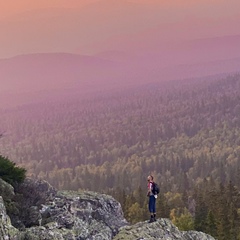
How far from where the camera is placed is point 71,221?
24062mm

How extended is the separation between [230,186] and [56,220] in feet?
208

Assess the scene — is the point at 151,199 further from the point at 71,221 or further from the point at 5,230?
the point at 5,230

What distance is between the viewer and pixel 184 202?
346 feet

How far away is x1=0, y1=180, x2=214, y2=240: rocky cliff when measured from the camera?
21381 mm

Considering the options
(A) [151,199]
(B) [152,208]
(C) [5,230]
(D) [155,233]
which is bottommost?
(D) [155,233]

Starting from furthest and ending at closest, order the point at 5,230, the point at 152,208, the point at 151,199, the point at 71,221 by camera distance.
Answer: the point at 151,199, the point at 152,208, the point at 71,221, the point at 5,230

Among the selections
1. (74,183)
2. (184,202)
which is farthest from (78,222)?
(74,183)

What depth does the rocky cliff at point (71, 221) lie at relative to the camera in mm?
21381

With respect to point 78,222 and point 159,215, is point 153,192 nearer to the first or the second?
point 78,222

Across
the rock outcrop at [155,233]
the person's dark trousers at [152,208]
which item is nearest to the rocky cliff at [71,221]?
the rock outcrop at [155,233]

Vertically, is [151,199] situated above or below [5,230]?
below

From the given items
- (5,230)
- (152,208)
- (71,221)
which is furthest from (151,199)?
(5,230)

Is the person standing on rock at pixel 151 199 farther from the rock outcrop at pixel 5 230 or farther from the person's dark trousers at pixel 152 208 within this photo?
the rock outcrop at pixel 5 230

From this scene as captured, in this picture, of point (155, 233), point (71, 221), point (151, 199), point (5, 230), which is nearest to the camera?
point (5, 230)
